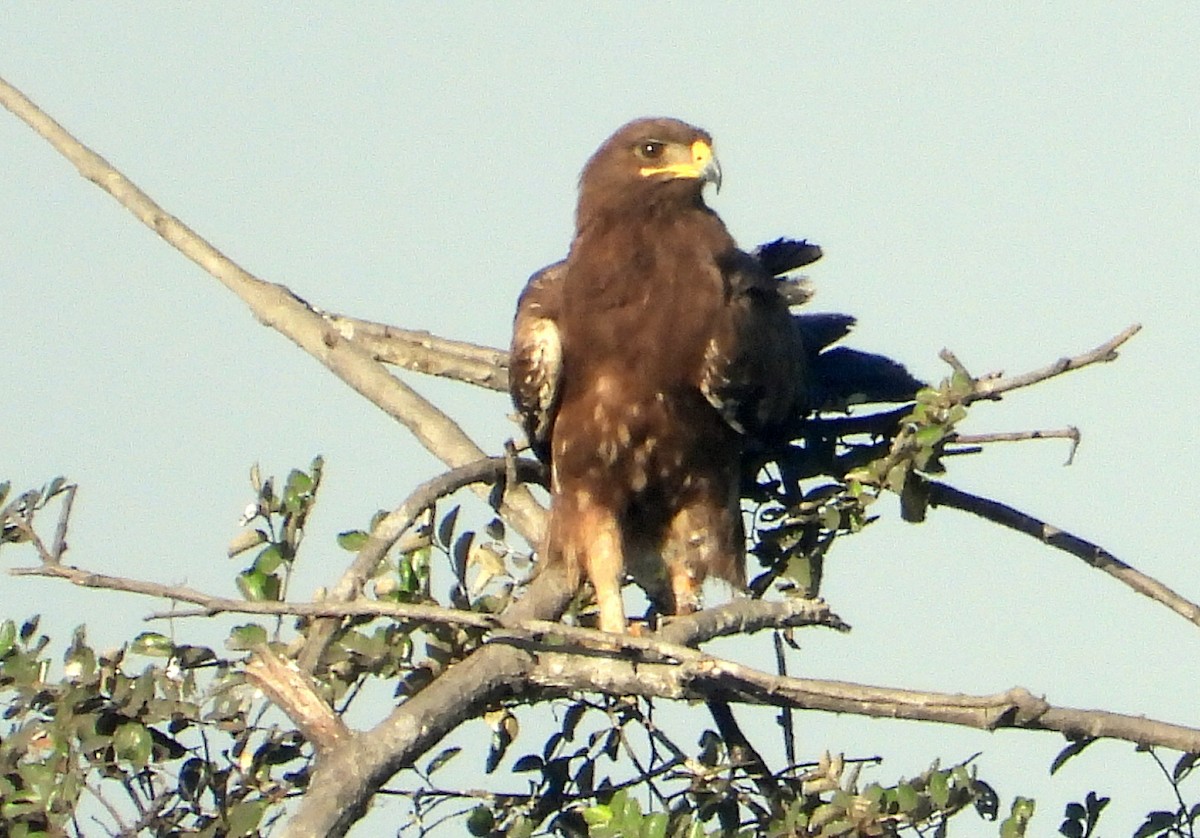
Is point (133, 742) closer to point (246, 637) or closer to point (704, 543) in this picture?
point (246, 637)

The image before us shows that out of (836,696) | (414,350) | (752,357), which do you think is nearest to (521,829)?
(836,696)

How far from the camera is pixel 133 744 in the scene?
15.1 feet

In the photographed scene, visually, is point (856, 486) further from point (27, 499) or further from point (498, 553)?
point (27, 499)

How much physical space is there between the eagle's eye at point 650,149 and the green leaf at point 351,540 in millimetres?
1986

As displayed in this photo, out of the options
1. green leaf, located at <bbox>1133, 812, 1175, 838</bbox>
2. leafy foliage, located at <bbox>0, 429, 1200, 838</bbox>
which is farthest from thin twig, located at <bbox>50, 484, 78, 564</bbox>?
green leaf, located at <bbox>1133, 812, 1175, 838</bbox>

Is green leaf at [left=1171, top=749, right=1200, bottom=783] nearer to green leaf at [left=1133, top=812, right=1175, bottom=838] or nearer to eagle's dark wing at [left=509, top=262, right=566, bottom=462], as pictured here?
green leaf at [left=1133, top=812, right=1175, bottom=838]

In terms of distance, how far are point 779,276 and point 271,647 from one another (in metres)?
2.92

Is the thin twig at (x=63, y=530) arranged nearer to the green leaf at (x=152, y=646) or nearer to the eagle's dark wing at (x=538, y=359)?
the green leaf at (x=152, y=646)

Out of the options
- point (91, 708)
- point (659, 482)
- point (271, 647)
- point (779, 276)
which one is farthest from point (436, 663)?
point (779, 276)

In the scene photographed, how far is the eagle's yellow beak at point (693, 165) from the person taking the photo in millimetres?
6449

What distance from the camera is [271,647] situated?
181 inches

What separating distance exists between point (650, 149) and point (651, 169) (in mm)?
73

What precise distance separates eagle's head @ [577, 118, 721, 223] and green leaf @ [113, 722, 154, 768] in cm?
255

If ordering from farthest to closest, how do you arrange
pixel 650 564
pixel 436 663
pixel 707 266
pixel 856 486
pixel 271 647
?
pixel 650 564 < pixel 707 266 < pixel 856 486 < pixel 436 663 < pixel 271 647
